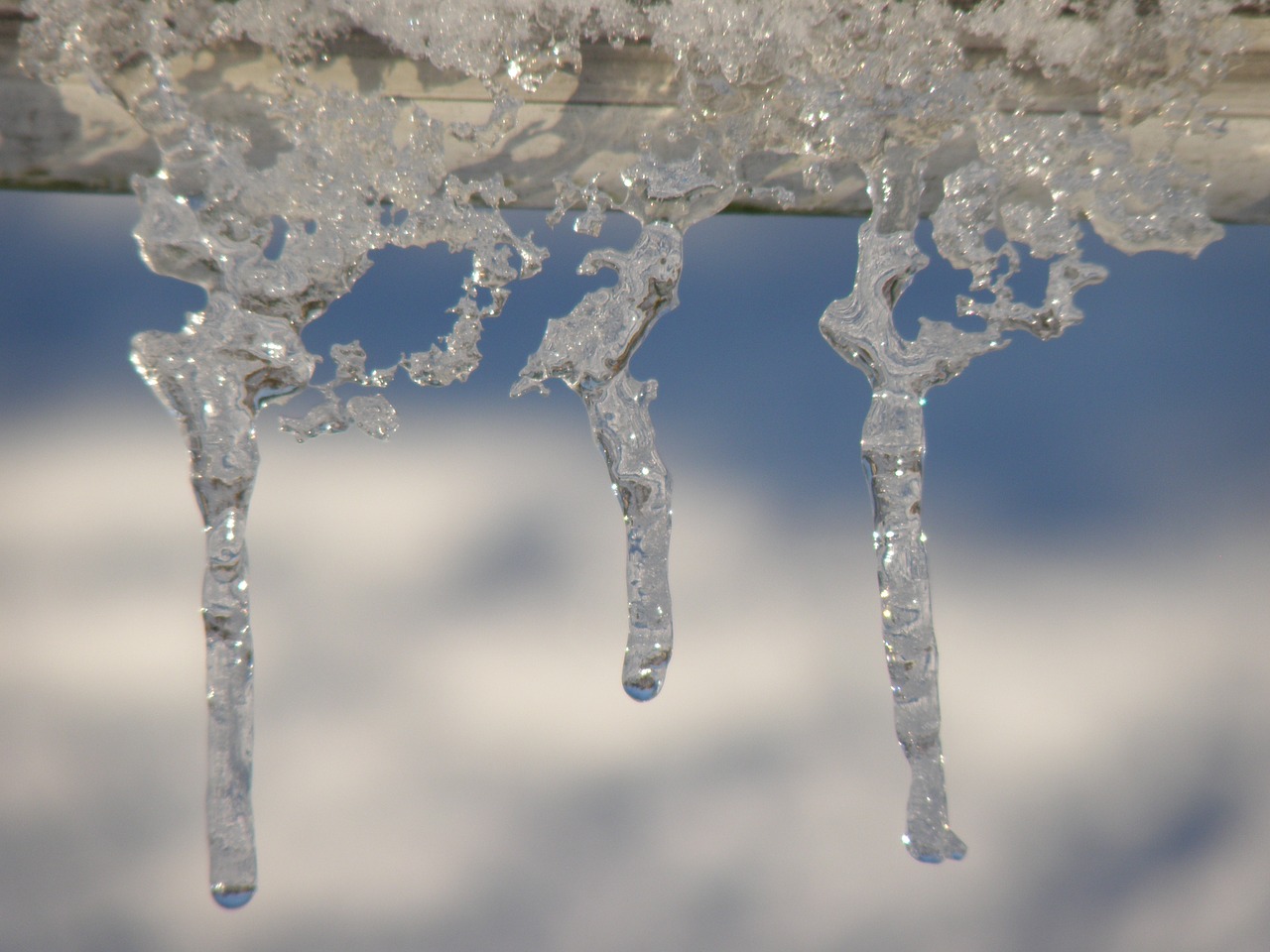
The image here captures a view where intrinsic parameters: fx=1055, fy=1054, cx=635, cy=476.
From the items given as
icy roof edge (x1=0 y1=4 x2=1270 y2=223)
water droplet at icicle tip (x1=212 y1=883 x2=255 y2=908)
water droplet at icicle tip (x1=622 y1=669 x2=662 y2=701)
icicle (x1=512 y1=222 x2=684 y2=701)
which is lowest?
water droplet at icicle tip (x1=212 y1=883 x2=255 y2=908)

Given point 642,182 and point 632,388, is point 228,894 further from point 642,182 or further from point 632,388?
point 642,182

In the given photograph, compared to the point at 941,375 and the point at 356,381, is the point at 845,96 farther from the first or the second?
the point at 356,381

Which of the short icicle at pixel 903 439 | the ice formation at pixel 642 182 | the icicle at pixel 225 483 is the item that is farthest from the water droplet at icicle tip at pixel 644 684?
the icicle at pixel 225 483

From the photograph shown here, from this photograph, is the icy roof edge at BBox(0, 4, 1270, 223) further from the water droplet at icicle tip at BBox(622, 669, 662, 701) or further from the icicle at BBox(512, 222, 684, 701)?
the water droplet at icicle tip at BBox(622, 669, 662, 701)

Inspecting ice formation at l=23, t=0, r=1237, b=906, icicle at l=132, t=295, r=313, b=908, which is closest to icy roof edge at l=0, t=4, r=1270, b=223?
ice formation at l=23, t=0, r=1237, b=906

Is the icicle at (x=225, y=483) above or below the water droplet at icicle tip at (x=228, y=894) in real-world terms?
above

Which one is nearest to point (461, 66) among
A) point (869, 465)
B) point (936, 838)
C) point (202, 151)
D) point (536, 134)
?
point (536, 134)

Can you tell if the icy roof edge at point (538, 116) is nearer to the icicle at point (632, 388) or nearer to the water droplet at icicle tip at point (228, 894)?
the icicle at point (632, 388)
